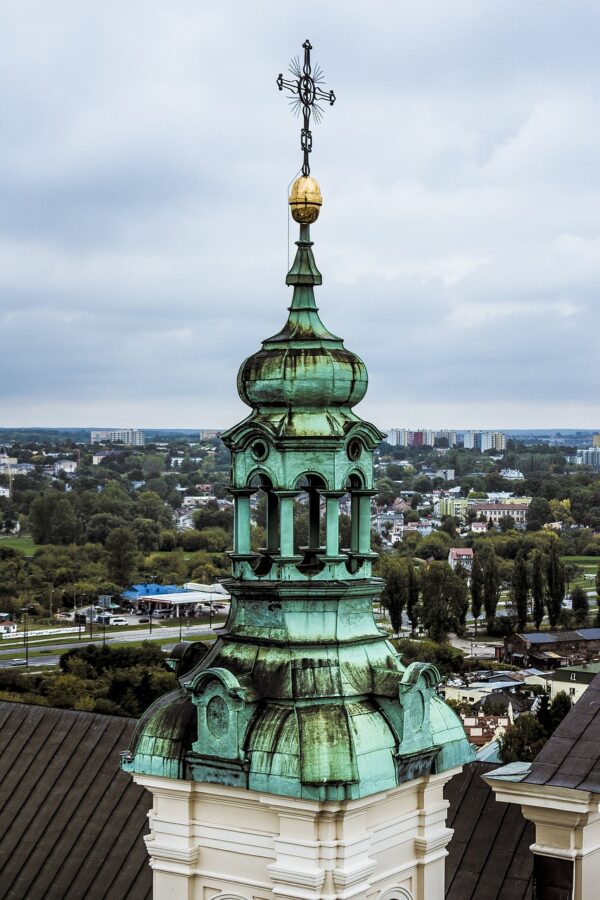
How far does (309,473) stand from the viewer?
13.4m

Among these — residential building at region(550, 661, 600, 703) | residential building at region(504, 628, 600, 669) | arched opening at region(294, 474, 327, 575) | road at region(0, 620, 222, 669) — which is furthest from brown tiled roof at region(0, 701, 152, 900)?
residential building at region(504, 628, 600, 669)

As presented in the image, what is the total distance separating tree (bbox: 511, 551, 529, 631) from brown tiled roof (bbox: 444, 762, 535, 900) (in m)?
124

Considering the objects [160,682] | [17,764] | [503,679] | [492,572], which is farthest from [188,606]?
[17,764]

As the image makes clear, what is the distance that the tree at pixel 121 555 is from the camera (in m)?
182

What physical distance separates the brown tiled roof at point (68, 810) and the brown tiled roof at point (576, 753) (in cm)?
625

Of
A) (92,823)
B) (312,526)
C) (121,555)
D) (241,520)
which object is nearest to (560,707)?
(92,823)

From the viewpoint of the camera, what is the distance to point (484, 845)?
19.2 meters

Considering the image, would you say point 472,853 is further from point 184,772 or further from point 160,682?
point 160,682

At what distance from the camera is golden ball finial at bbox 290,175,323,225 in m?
14.3

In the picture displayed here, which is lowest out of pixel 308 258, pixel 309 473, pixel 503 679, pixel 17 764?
pixel 503 679

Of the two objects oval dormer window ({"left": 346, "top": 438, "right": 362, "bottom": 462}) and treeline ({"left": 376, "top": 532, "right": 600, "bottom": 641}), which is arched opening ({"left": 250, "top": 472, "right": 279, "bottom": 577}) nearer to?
oval dormer window ({"left": 346, "top": 438, "right": 362, "bottom": 462})

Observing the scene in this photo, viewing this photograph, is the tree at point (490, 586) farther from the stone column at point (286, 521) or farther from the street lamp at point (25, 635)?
the stone column at point (286, 521)

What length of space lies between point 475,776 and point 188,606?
14268 cm

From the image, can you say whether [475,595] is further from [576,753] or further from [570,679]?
[576,753]
